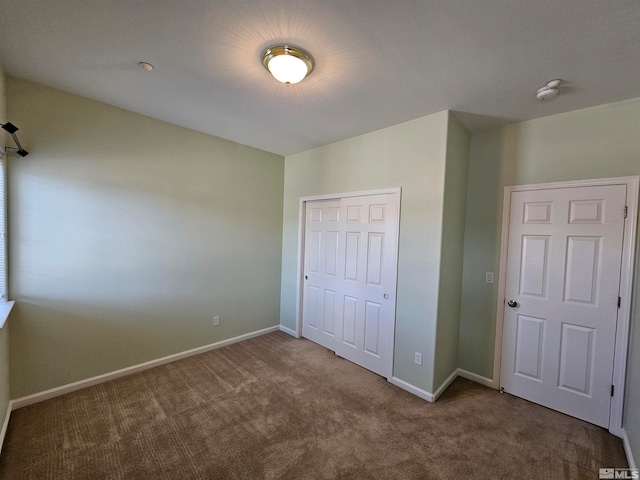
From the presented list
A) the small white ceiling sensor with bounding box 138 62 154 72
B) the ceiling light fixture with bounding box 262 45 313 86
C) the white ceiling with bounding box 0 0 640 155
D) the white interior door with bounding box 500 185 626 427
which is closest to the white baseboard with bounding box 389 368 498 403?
the white interior door with bounding box 500 185 626 427

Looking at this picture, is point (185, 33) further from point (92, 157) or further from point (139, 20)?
point (92, 157)

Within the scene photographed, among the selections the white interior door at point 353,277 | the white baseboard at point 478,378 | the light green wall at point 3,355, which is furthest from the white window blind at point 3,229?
the white baseboard at point 478,378

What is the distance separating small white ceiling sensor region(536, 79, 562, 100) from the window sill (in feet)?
13.1

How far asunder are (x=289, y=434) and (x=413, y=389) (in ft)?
4.22

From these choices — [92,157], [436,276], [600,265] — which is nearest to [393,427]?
[436,276]

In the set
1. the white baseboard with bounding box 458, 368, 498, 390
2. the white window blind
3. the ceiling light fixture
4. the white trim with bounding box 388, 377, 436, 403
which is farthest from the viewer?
the white baseboard with bounding box 458, 368, 498, 390

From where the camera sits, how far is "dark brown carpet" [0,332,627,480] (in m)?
1.65

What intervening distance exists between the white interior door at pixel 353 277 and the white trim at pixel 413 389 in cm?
11

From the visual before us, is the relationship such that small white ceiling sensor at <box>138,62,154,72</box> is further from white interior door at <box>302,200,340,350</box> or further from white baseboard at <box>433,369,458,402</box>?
white baseboard at <box>433,369,458,402</box>

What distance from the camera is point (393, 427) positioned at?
2.03 m

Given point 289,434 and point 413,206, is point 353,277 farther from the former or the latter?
point 289,434

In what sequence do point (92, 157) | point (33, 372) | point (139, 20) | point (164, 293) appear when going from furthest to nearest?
point (164, 293), point (92, 157), point (33, 372), point (139, 20)

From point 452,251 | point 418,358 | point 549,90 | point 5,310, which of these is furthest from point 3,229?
point 549,90

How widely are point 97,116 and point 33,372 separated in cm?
233
